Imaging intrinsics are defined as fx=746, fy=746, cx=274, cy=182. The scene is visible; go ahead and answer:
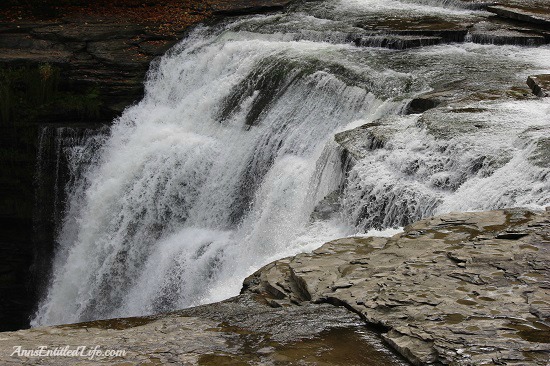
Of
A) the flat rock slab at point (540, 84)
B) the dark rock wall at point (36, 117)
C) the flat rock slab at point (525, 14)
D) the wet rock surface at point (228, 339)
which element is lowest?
the dark rock wall at point (36, 117)

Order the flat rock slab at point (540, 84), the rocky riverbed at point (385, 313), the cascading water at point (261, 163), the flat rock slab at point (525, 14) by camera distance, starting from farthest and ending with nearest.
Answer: the flat rock slab at point (525, 14) → the flat rock slab at point (540, 84) → the cascading water at point (261, 163) → the rocky riverbed at point (385, 313)

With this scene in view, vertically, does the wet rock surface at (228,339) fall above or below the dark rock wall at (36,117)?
above

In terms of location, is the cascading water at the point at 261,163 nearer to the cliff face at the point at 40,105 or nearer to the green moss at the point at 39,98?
the cliff face at the point at 40,105

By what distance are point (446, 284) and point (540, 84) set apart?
5662mm

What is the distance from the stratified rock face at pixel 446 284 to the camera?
4.92 meters

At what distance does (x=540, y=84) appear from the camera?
408 inches

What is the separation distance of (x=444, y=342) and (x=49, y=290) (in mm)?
10932

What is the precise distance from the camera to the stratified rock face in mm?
4922

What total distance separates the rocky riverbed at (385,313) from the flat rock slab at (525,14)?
313 inches

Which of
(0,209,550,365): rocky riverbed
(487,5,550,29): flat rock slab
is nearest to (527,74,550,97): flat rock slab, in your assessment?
(487,5,550,29): flat rock slab

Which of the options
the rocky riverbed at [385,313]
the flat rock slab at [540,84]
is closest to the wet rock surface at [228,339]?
the rocky riverbed at [385,313]

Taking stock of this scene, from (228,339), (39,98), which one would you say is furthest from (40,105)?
(228,339)

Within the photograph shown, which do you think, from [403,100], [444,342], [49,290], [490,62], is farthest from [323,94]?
[444,342]

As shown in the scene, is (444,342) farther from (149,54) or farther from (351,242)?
(149,54)
